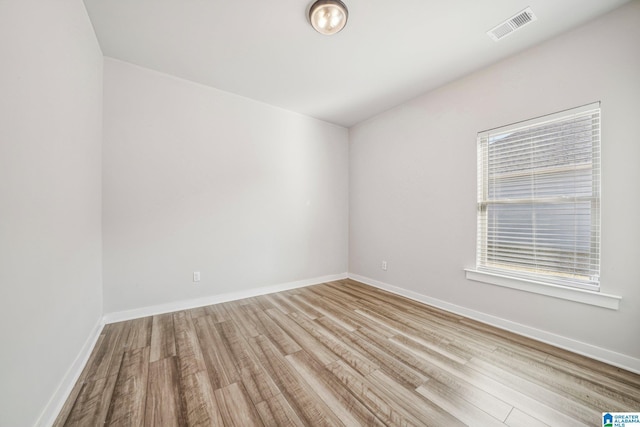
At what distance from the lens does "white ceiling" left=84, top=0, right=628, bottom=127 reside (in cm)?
181

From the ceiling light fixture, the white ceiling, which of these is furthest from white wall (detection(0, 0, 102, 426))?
the ceiling light fixture

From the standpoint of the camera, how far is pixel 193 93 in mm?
2877

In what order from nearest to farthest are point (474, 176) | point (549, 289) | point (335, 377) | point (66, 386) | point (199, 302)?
point (66, 386) → point (335, 377) → point (549, 289) → point (474, 176) → point (199, 302)

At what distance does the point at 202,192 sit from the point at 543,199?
3.75 m

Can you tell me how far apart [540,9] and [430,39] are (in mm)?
782

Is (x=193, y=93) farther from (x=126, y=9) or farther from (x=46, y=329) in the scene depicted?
(x=46, y=329)

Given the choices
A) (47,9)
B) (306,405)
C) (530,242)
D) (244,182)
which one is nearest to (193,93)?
(244,182)

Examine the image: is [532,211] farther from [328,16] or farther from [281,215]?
[281,215]

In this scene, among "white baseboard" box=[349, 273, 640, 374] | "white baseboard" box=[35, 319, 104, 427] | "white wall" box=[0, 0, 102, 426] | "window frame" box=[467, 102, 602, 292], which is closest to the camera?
"white wall" box=[0, 0, 102, 426]

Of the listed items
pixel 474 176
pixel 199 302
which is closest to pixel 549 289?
pixel 474 176

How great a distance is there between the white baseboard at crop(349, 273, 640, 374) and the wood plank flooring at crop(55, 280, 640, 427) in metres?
0.07

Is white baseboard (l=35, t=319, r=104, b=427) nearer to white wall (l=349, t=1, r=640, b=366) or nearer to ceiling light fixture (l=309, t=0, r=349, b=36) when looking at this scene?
ceiling light fixture (l=309, t=0, r=349, b=36)

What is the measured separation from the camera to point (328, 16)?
6.01 ft

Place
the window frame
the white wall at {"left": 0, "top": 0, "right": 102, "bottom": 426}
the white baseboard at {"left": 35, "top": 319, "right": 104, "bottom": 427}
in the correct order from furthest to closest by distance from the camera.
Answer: the window frame < the white baseboard at {"left": 35, "top": 319, "right": 104, "bottom": 427} < the white wall at {"left": 0, "top": 0, "right": 102, "bottom": 426}
